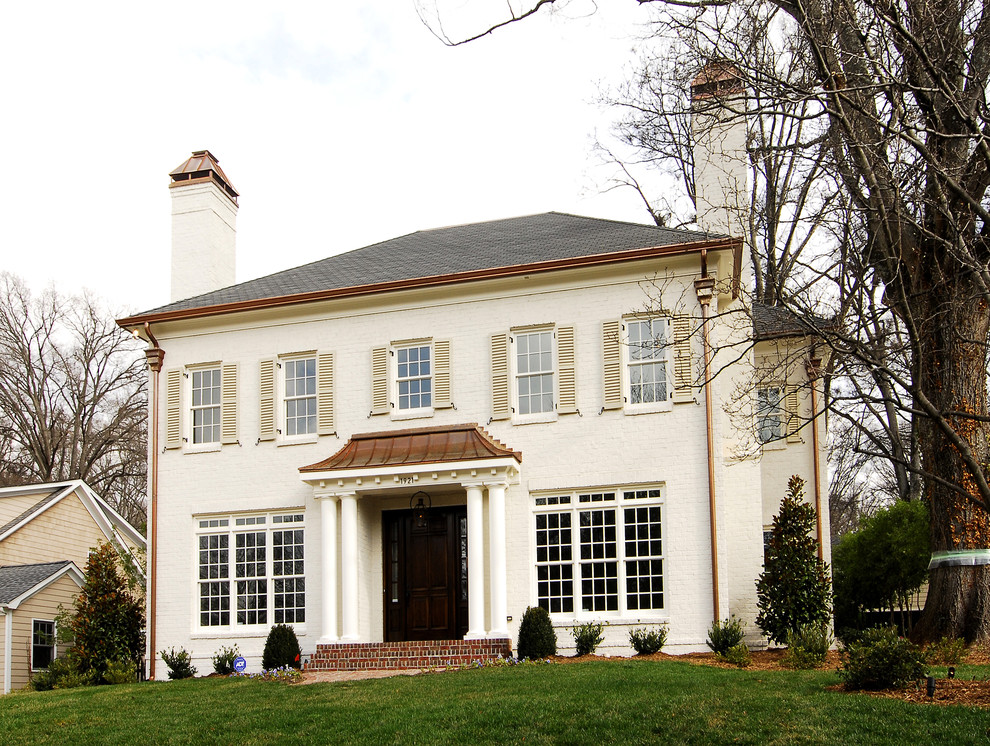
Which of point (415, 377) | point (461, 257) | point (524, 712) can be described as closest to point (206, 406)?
point (415, 377)

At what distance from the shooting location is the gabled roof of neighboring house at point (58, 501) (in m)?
26.7

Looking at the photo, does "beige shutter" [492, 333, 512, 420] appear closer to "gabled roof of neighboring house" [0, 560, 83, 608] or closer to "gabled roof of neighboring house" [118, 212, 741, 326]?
"gabled roof of neighboring house" [118, 212, 741, 326]

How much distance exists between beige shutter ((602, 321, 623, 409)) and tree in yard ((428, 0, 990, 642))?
4523mm

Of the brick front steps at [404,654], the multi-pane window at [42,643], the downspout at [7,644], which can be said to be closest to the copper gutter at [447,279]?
the brick front steps at [404,654]

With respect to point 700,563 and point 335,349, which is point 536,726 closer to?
point 700,563

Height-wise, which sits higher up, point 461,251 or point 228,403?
point 461,251

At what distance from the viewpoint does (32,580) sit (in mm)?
24141

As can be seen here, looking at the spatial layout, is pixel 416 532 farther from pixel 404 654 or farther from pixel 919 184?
pixel 919 184

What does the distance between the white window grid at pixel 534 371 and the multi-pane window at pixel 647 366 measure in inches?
56.4

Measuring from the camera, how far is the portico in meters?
18.2

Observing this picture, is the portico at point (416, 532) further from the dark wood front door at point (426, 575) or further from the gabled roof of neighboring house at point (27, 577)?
the gabled roof of neighboring house at point (27, 577)

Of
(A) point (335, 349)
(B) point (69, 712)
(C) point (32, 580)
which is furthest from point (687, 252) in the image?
(C) point (32, 580)

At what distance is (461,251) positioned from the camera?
71.6 ft

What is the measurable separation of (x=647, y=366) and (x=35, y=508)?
16.9 m
